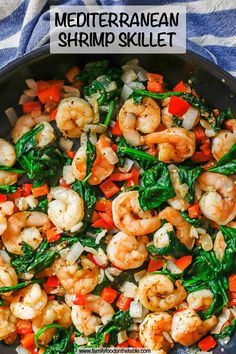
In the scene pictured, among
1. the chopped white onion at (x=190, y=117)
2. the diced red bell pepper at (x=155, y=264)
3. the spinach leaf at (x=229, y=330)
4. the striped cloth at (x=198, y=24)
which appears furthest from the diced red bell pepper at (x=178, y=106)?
the spinach leaf at (x=229, y=330)

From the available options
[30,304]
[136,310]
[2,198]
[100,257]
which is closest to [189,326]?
[136,310]

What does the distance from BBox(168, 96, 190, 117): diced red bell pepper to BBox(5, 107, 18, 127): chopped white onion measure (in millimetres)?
809

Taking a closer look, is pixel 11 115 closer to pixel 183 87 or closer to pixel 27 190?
pixel 27 190

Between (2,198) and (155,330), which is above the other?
(2,198)

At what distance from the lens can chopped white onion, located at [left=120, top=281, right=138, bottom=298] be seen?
3.93 m

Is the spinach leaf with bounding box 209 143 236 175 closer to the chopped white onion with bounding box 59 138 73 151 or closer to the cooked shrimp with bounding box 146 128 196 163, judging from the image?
the cooked shrimp with bounding box 146 128 196 163

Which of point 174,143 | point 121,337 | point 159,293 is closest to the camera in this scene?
point 174,143

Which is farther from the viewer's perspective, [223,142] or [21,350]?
[21,350]

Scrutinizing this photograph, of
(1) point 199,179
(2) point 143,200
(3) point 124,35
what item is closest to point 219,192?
(1) point 199,179

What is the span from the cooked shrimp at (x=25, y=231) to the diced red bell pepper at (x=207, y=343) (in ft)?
3.26

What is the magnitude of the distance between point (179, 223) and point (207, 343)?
0.65 m

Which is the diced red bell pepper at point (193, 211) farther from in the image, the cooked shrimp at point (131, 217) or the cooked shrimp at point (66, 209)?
the cooked shrimp at point (66, 209)

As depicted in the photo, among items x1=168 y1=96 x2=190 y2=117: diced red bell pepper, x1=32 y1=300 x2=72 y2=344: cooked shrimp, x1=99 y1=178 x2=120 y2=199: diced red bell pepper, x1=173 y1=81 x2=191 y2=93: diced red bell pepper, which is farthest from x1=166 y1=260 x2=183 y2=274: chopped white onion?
x1=173 y1=81 x2=191 y2=93: diced red bell pepper

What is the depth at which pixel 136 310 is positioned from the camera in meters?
3.90
